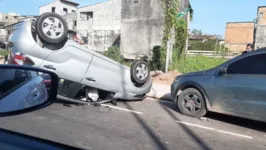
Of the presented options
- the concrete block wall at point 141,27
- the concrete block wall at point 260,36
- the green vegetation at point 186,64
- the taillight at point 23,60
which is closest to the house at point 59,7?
the concrete block wall at point 141,27

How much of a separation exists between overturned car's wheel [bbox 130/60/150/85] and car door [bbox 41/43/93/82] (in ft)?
4.23

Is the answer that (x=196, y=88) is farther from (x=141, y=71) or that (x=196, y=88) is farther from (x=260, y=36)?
(x=260, y=36)

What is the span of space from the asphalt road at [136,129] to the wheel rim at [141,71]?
36.2 inches

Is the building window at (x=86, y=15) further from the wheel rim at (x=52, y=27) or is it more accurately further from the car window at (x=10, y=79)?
the car window at (x=10, y=79)

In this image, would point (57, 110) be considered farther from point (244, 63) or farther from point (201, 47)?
point (201, 47)

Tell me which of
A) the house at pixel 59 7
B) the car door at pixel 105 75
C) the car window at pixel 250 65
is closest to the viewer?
the car window at pixel 250 65

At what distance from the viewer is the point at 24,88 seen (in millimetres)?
2330

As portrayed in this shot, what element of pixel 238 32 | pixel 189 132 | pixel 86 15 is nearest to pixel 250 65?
pixel 189 132

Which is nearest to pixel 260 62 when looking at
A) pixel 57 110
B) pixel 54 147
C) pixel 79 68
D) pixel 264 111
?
pixel 264 111

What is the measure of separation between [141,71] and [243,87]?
2.78m

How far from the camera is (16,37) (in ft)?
20.5

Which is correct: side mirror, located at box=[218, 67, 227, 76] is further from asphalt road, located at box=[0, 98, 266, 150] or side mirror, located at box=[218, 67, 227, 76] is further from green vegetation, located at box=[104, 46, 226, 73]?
green vegetation, located at box=[104, 46, 226, 73]

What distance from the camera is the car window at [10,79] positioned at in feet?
6.67

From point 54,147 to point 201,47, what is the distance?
1533 inches
